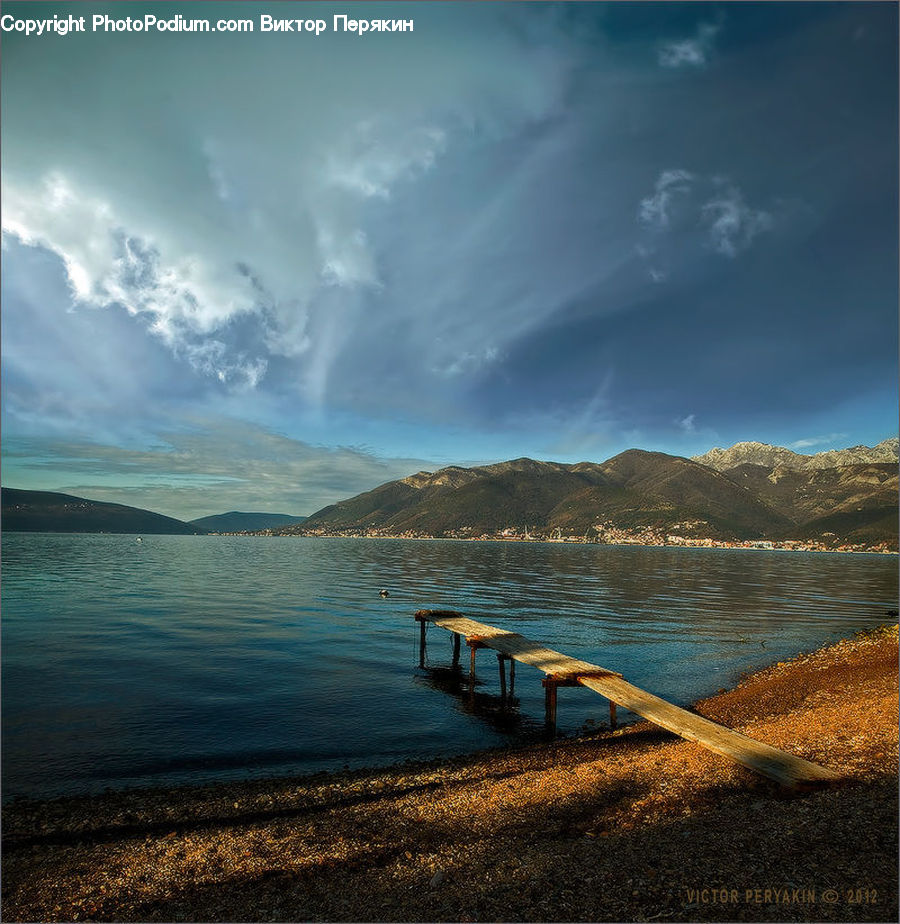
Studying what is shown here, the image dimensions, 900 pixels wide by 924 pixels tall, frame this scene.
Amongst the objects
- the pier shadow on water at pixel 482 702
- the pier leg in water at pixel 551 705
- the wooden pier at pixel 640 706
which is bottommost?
the pier shadow on water at pixel 482 702

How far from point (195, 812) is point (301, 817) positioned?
2.79 metres

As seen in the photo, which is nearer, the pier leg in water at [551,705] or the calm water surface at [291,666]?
the calm water surface at [291,666]

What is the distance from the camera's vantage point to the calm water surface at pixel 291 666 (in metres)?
16.8

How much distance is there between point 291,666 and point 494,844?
798 inches

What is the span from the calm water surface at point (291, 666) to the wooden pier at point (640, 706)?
214 centimetres

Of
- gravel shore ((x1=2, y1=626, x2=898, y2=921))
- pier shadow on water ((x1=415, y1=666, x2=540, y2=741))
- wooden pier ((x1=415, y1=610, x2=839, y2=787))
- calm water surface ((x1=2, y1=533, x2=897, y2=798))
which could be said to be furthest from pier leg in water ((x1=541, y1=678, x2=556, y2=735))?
gravel shore ((x1=2, y1=626, x2=898, y2=921))

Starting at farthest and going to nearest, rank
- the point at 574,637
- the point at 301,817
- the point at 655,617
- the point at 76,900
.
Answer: the point at 655,617
the point at 574,637
the point at 301,817
the point at 76,900

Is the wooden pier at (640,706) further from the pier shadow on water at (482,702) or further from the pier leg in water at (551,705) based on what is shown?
the pier shadow on water at (482,702)

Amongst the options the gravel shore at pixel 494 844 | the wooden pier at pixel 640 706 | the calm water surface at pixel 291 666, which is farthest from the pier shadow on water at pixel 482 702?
the gravel shore at pixel 494 844

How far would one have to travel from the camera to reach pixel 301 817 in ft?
39.3

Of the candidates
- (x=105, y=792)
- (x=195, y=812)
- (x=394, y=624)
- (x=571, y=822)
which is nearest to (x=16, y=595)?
(x=394, y=624)

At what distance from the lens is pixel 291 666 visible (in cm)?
2720

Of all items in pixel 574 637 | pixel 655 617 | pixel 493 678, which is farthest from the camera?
pixel 655 617

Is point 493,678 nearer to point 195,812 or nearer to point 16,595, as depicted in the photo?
point 195,812
